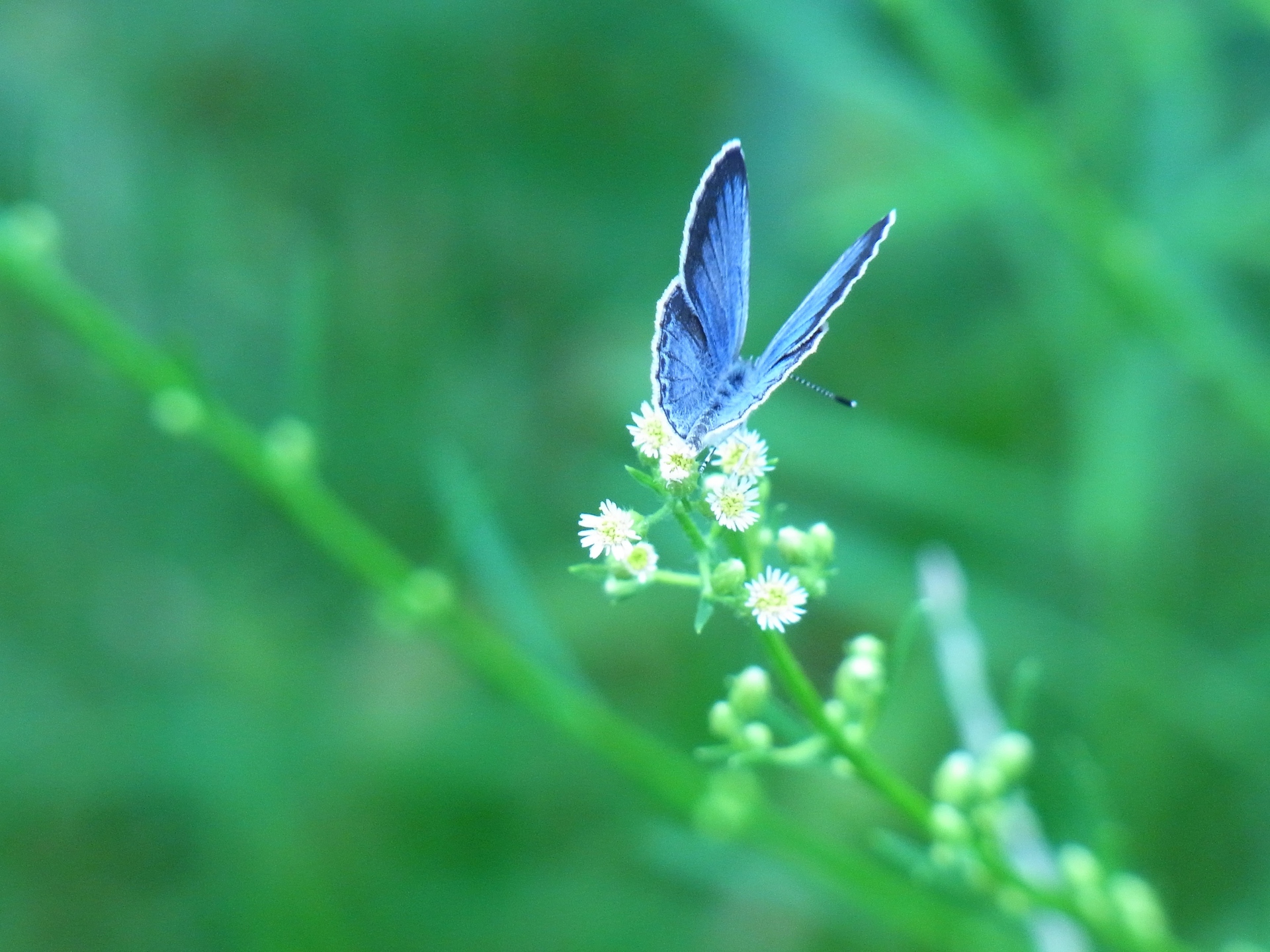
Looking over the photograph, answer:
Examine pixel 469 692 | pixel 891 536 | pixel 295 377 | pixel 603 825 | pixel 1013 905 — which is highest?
pixel 891 536

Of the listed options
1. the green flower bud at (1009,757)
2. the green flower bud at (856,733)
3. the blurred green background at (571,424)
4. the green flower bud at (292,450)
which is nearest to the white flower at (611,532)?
the green flower bud at (856,733)

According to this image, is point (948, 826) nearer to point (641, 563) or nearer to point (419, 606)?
point (641, 563)

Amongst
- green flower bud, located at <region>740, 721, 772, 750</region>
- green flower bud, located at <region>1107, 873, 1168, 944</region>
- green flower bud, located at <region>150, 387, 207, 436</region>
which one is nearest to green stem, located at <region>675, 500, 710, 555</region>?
green flower bud, located at <region>740, 721, 772, 750</region>

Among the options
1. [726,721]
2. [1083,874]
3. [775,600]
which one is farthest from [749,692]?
[1083,874]

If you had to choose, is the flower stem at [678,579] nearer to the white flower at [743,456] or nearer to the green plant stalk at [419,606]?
the white flower at [743,456]

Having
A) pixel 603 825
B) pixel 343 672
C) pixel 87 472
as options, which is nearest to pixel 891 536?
pixel 603 825

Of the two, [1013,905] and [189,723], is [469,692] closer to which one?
[189,723]
